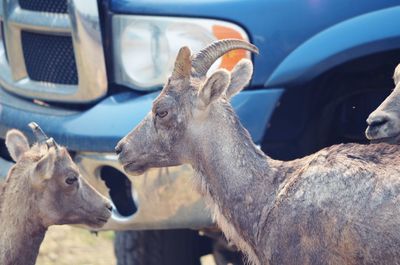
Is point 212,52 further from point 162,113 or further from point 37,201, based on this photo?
point 37,201

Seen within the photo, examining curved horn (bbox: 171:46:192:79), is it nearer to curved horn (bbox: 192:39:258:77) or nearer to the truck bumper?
curved horn (bbox: 192:39:258:77)

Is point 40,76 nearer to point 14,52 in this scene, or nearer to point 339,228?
point 14,52

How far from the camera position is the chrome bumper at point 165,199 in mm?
7941

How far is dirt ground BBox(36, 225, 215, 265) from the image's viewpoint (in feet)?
34.2

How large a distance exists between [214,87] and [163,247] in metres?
1.87

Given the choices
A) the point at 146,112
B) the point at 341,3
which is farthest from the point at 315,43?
the point at 146,112

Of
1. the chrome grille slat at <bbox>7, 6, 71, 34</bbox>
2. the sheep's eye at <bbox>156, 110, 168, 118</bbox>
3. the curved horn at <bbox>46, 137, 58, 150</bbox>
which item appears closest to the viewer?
the sheep's eye at <bbox>156, 110, 168, 118</bbox>

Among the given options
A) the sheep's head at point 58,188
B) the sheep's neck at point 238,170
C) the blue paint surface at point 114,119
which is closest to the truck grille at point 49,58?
the blue paint surface at point 114,119

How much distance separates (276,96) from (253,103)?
0.46ft

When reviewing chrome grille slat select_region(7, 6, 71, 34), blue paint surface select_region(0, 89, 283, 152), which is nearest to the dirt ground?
blue paint surface select_region(0, 89, 283, 152)

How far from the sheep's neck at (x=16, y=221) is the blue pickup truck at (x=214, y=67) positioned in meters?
0.45

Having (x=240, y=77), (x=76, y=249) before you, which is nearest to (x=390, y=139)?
(x=240, y=77)

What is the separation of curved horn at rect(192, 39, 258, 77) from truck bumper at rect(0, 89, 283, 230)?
531 mm

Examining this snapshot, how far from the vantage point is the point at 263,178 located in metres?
7.32
